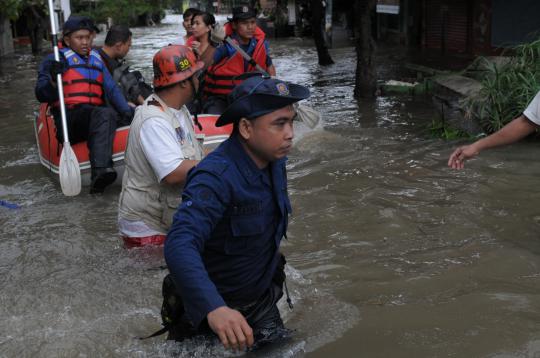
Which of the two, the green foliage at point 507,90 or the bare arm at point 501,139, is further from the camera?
the green foliage at point 507,90

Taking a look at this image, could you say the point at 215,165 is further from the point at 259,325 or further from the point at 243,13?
the point at 243,13

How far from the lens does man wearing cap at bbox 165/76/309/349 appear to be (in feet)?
7.52

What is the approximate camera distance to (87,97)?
22.4ft

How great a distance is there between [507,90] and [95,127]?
479 cm

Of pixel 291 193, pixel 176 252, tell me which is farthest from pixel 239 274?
pixel 291 193

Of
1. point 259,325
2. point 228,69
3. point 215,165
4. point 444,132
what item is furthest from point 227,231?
point 444,132

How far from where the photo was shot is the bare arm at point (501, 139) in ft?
13.8

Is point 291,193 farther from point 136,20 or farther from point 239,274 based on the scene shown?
point 136,20

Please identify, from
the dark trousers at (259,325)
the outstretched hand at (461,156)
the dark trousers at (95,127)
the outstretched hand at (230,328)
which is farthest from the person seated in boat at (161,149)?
the dark trousers at (95,127)

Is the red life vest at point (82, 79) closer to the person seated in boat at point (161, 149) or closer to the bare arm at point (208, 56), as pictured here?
the bare arm at point (208, 56)

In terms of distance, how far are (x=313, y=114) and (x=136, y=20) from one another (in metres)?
56.8

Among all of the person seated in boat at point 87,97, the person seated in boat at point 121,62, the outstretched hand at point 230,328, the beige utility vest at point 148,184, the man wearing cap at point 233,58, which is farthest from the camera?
the man wearing cap at point 233,58

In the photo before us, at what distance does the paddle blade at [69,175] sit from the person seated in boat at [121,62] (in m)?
1.24

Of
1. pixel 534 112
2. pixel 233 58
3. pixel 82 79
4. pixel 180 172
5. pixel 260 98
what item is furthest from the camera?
pixel 233 58
